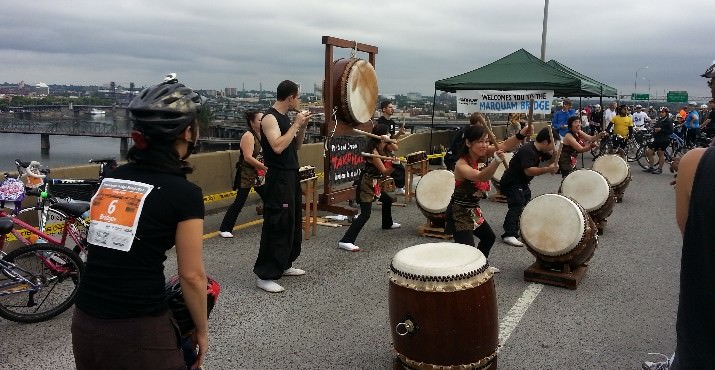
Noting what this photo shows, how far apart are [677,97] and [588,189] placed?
2261 inches

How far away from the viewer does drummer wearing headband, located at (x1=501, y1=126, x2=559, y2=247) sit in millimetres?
7086

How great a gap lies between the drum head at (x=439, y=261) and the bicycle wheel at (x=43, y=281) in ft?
9.35

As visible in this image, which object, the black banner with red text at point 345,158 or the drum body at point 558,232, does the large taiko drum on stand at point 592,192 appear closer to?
the drum body at point 558,232

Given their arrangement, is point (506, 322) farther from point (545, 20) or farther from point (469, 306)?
point (545, 20)

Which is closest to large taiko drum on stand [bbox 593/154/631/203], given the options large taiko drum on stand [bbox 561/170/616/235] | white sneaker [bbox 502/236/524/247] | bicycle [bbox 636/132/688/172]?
large taiko drum on stand [bbox 561/170/616/235]

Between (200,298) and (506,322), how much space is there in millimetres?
3247

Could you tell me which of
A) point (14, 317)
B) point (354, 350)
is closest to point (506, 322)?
point (354, 350)

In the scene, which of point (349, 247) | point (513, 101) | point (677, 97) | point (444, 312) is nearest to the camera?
point (444, 312)

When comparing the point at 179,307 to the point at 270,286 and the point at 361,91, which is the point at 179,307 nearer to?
the point at 270,286

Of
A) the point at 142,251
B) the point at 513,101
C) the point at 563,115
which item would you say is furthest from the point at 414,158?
the point at 142,251

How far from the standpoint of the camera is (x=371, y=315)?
Answer: 4.75 meters

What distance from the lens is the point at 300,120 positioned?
504 cm

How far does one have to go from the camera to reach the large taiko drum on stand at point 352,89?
25.2 ft

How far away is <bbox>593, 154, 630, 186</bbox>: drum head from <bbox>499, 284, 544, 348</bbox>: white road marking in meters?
5.16
